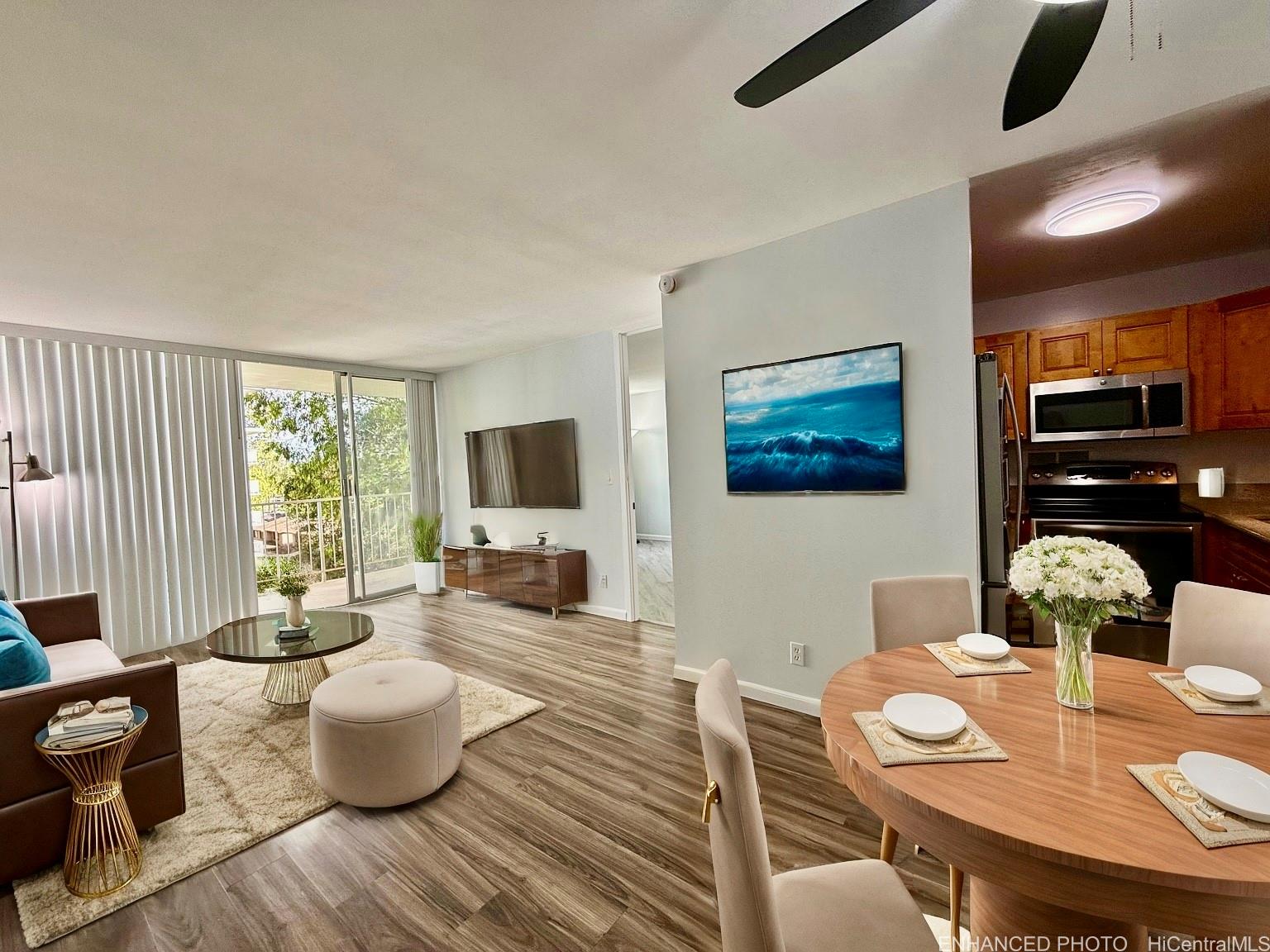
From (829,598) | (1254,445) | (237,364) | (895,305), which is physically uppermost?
(237,364)

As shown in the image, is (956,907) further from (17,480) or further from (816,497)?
(17,480)

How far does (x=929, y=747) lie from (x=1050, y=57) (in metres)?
1.54

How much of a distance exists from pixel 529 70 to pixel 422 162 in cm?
68

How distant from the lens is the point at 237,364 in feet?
16.6

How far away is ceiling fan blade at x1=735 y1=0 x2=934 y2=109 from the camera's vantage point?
1069 mm

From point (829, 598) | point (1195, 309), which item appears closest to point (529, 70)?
point (829, 598)

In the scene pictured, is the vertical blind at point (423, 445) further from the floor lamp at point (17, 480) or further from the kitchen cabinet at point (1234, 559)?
the kitchen cabinet at point (1234, 559)

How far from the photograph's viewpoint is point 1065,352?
3.58m

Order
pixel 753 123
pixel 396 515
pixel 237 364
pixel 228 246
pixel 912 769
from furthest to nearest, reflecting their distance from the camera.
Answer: pixel 396 515
pixel 237 364
pixel 228 246
pixel 753 123
pixel 912 769

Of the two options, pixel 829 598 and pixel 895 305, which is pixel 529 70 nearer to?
pixel 895 305

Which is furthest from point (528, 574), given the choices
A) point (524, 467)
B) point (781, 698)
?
point (781, 698)

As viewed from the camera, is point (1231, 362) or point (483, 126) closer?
point (483, 126)

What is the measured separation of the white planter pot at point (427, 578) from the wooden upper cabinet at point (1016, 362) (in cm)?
554

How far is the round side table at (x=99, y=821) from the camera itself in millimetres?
1894
